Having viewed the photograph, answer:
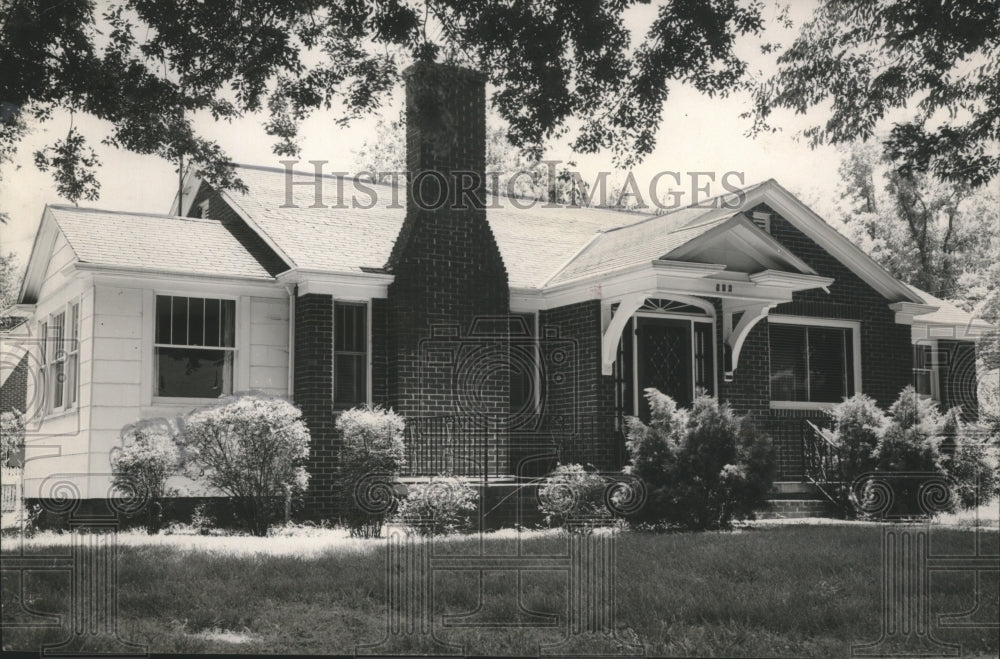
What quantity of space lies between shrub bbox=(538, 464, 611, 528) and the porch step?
8.49ft

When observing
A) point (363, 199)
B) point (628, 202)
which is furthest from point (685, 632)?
point (628, 202)

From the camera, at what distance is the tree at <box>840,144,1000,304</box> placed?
20.1m

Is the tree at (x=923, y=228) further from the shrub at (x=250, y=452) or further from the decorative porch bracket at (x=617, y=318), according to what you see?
the shrub at (x=250, y=452)

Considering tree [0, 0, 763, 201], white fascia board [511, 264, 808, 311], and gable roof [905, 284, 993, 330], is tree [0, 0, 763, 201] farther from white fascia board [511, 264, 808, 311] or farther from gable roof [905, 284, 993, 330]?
gable roof [905, 284, 993, 330]

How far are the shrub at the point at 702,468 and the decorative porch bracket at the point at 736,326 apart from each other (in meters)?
3.61

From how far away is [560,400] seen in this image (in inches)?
656

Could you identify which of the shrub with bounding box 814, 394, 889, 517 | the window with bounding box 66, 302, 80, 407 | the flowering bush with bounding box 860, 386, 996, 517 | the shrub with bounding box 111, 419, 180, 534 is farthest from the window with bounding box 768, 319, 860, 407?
the window with bounding box 66, 302, 80, 407

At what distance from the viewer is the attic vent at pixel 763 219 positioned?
689 inches

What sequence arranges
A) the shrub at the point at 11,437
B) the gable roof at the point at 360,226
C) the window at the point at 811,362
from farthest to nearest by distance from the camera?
the window at the point at 811,362, the shrub at the point at 11,437, the gable roof at the point at 360,226

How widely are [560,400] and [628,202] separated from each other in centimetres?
1691

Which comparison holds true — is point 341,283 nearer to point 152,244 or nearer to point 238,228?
point 238,228

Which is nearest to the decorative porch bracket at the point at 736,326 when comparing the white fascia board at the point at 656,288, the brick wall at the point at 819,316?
the white fascia board at the point at 656,288

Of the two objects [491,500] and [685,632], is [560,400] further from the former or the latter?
[685,632]

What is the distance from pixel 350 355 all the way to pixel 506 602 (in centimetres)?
724
